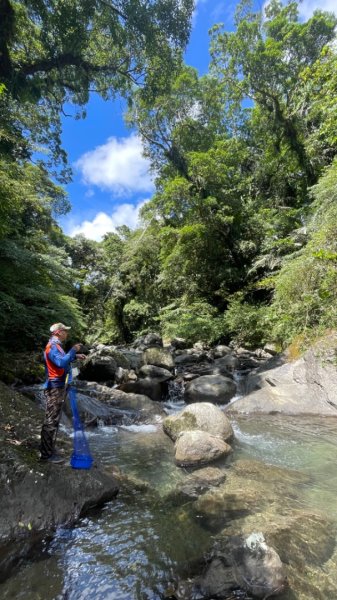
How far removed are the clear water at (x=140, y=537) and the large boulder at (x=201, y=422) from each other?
15.6 inches

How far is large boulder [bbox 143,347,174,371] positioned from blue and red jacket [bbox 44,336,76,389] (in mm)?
8671

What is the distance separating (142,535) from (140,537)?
0.04 m

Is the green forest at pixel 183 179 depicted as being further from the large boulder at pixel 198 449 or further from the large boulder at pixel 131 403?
the large boulder at pixel 198 449

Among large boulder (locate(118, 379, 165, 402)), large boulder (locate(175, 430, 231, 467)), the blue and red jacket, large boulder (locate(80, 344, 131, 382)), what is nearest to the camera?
the blue and red jacket

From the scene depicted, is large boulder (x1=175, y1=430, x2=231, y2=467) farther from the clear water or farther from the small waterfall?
the small waterfall

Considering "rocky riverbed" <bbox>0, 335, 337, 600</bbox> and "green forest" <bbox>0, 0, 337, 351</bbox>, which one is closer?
"rocky riverbed" <bbox>0, 335, 337, 600</bbox>

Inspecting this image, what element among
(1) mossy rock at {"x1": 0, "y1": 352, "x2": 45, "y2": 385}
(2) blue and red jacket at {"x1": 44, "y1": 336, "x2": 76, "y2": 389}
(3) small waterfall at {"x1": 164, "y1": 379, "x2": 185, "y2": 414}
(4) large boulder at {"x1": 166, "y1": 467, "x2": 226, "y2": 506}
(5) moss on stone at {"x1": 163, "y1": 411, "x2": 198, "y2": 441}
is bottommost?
(3) small waterfall at {"x1": 164, "y1": 379, "x2": 185, "y2": 414}

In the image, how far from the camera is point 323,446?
6.15 meters

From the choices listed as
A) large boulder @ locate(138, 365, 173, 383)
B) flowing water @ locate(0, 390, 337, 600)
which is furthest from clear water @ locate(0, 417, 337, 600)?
large boulder @ locate(138, 365, 173, 383)

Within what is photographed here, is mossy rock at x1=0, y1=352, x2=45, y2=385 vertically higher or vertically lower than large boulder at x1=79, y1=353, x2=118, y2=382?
higher

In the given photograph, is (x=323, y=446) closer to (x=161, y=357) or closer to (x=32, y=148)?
(x=161, y=357)

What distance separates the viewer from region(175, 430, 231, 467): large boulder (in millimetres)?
5629

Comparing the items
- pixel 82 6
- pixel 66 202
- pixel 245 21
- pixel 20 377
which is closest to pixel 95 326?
pixel 66 202

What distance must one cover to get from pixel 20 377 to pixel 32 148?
9.58 meters
